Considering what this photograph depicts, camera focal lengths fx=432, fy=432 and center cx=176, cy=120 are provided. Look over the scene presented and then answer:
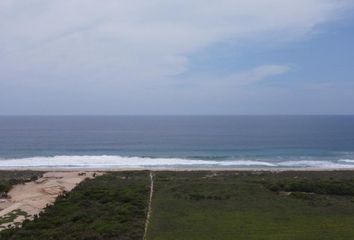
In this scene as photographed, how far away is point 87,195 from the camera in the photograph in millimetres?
35312

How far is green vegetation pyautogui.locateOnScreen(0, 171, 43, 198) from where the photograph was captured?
130ft

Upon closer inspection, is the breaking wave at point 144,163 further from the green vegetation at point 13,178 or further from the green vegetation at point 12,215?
the green vegetation at point 12,215

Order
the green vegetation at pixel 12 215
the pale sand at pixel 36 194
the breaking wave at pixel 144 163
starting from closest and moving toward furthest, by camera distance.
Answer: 1. the green vegetation at pixel 12 215
2. the pale sand at pixel 36 194
3. the breaking wave at pixel 144 163

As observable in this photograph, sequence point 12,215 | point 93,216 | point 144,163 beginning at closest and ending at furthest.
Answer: point 93,216 < point 12,215 < point 144,163

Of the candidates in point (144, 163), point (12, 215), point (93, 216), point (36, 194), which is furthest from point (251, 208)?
point (144, 163)

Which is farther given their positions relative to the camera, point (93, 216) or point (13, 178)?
point (13, 178)

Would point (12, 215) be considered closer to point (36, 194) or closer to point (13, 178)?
point (36, 194)

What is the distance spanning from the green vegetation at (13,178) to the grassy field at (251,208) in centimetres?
1366

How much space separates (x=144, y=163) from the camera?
65875mm

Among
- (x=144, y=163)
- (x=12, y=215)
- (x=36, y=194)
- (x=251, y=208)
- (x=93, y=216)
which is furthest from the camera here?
(x=144, y=163)

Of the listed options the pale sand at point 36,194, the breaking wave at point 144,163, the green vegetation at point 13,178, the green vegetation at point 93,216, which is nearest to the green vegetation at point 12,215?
the pale sand at point 36,194

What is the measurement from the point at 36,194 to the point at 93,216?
10651mm

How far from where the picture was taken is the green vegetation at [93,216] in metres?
25.2

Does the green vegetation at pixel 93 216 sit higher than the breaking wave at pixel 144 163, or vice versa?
the breaking wave at pixel 144 163
